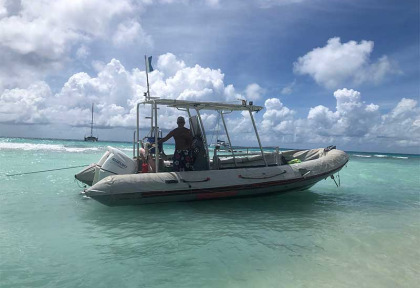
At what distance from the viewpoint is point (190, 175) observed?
7641 millimetres

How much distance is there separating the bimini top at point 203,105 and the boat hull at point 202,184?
1.70 m

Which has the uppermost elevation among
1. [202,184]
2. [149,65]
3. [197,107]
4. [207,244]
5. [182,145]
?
[149,65]

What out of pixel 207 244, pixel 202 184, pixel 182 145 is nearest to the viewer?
pixel 207 244

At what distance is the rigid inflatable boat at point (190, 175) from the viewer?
23.4 feet

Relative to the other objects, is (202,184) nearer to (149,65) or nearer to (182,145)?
(182,145)

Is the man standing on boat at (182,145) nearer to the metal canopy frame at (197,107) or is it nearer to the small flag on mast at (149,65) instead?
the metal canopy frame at (197,107)

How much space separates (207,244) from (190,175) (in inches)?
95.6

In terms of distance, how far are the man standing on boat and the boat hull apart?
0.41 metres

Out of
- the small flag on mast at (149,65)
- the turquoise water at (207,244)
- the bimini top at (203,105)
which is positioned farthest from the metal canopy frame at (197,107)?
the turquoise water at (207,244)

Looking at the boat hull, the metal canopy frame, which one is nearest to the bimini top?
the metal canopy frame

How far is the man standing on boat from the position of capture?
25.8 ft

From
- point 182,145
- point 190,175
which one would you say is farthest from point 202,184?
point 182,145

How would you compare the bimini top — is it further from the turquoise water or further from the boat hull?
the turquoise water

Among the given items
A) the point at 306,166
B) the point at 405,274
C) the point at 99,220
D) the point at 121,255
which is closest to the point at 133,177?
the point at 99,220
